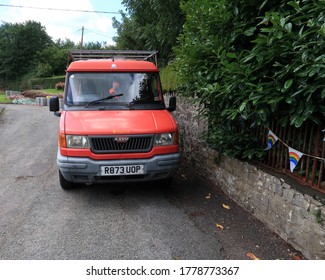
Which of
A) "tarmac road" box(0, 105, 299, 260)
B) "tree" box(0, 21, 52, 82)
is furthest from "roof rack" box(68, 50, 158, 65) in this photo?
"tree" box(0, 21, 52, 82)

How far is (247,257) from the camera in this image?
3342mm

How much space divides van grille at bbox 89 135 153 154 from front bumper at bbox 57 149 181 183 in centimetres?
15

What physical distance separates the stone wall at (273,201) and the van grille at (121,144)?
137cm

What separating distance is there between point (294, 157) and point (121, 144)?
2346 millimetres

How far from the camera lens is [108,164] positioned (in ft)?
14.8

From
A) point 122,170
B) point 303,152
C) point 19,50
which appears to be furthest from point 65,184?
point 19,50

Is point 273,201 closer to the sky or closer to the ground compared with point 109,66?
closer to the ground

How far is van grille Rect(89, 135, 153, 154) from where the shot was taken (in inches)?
177

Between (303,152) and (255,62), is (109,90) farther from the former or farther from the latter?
(303,152)

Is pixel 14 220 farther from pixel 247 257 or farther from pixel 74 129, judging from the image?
pixel 247 257

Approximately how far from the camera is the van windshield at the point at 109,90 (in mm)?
5320

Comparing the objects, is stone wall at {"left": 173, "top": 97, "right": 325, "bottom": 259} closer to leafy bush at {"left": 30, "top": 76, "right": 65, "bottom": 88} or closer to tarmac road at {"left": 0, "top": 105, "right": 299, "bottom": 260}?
tarmac road at {"left": 0, "top": 105, "right": 299, "bottom": 260}

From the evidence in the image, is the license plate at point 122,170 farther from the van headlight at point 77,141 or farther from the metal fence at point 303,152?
the metal fence at point 303,152
